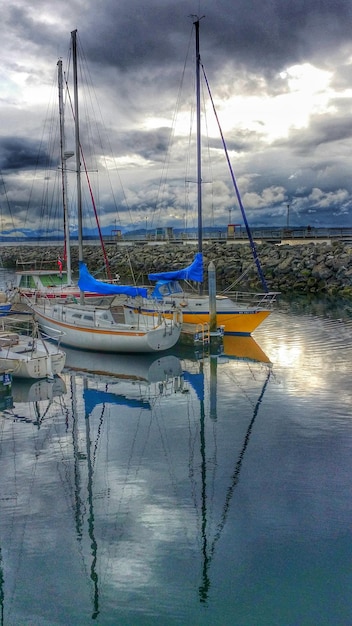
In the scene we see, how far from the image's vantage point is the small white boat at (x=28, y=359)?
1803 cm

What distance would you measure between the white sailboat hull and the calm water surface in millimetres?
3370

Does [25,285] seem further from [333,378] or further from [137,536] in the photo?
[137,536]

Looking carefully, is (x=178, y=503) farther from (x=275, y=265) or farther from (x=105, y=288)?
(x=275, y=265)

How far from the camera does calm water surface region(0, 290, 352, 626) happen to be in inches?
308

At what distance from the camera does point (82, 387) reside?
1856cm

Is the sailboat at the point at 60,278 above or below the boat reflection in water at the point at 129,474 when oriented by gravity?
above

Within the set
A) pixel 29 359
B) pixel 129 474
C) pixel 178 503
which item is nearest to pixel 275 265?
pixel 29 359

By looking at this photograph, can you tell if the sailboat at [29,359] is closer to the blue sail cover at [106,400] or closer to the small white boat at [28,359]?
the small white boat at [28,359]

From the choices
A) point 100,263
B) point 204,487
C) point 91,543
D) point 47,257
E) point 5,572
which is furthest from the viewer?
point 47,257

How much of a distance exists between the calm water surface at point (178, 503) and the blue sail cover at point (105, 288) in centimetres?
624

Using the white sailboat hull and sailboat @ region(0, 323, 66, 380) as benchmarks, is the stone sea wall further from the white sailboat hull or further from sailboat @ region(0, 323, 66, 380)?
sailboat @ region(0, 323, 66, 380)

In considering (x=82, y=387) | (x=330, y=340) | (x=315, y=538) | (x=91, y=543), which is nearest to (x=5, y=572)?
(x=91, y=543)

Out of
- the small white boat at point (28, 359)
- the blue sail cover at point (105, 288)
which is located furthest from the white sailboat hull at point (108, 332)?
the small white boat at point (28, 359)

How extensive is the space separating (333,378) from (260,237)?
63.6 m
